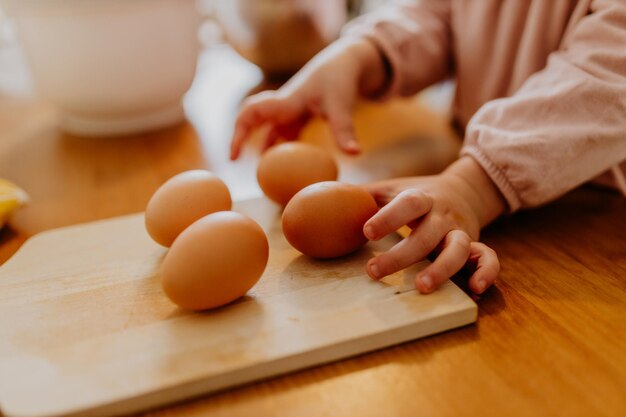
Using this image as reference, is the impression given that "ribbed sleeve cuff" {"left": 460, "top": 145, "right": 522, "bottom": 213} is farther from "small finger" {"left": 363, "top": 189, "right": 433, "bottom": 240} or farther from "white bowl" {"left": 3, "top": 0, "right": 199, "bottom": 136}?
"white bowl" {"left": 3, "top": 0, "right": 199, "bottom": 136}

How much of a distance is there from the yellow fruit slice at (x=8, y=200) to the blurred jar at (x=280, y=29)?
2.33ft

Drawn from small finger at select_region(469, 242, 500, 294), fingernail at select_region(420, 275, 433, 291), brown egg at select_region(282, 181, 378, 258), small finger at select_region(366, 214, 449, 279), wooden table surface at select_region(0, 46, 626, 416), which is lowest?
wooden table surface at select_region(0, 46, 626, 416)

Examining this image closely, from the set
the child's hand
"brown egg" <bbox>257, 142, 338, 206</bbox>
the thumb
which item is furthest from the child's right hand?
the child's hand

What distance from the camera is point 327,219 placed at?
1.92 feet

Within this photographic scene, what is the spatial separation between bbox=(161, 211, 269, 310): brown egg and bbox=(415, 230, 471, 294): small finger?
0.16 meters

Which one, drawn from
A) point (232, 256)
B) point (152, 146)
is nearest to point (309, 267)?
point (232, 256)

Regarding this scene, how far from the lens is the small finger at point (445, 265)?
54 cm

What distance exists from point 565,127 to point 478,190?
12 cm

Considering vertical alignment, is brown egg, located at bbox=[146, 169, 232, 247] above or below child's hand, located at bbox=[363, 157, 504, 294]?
above

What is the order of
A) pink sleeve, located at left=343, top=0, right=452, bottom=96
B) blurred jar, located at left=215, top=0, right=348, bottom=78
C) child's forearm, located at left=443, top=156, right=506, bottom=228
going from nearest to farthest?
child's forearm, located at left=443, top=156, right=506, bottom=228 < pink sleeve, located at left=343, top=0, right=452, bottom=96 < blurred jar, located at left=215, top=0, right=348, bottom=78

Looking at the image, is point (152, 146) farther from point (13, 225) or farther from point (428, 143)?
point (428, 143)

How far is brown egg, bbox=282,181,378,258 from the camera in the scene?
584 mm

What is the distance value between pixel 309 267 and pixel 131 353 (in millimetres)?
202

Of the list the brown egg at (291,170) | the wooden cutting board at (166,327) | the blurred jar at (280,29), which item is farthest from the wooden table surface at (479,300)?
the blurred jar at (280,29)
